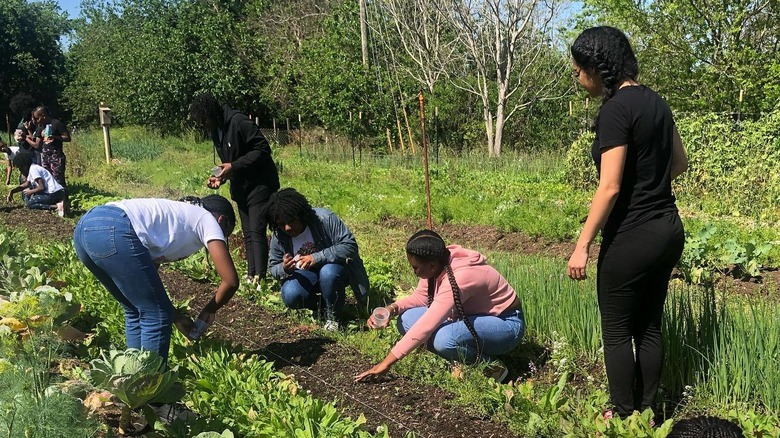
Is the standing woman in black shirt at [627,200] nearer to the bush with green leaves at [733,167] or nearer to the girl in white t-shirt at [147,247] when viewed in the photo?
the girl in white t-shirt at [147,247]

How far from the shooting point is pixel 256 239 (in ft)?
17.9

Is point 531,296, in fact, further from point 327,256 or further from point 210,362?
point 210,362

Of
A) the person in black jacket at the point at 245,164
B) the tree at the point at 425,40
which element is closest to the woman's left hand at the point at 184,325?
the person in black jacket at the point at 245,164

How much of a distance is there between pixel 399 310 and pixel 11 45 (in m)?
36.0

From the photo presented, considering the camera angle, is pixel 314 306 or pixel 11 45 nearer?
pixel 314 306

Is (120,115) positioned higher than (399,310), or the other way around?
(120,115)

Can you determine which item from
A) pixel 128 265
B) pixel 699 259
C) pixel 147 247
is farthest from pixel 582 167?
pixel 128 265

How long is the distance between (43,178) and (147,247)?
22.4 feet

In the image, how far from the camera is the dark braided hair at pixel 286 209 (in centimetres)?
429

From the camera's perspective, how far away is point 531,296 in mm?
4094

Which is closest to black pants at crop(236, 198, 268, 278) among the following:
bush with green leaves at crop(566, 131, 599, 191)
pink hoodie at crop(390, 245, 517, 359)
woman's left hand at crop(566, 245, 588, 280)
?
pink hoodie at crop(390, 245, 517, 359)

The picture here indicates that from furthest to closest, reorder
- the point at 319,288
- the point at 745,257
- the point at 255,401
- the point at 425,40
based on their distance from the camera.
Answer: the point at 425,40
the point at 745,257
the point at 319,288
the point at 255,401

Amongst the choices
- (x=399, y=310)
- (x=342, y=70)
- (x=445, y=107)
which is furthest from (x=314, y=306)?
(x=342, y=70)

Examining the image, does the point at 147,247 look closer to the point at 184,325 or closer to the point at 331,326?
the point at 184,325
